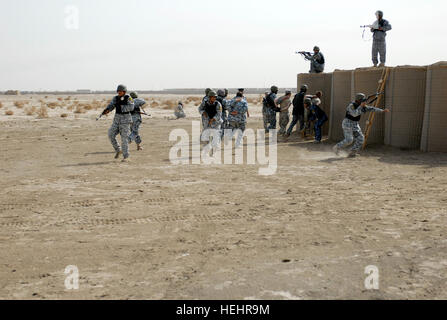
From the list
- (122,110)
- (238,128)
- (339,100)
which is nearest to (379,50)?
(339,100)

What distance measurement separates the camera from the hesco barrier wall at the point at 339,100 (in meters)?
14.2

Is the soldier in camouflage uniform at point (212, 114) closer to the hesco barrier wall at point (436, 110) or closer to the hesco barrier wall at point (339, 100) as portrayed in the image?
the hesco barrier wall at point (339, 100)

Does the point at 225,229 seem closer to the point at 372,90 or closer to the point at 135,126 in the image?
the point at 135,126

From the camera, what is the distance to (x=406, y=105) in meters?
12.3

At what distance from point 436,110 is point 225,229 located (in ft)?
24.6

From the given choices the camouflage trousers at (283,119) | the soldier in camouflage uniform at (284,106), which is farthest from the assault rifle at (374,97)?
the camouflage trousers at (283,119)

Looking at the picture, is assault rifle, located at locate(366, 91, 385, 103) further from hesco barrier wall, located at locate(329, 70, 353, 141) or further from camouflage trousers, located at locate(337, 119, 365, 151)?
hesco barrier wall, located at locate(329, 70, 353, 141)

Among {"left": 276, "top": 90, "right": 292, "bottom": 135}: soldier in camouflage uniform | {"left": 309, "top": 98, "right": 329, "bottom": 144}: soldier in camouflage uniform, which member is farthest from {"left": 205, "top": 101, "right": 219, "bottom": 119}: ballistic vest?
{"left": 276, "top": 90, "right": 292, "bottom": 135}: soldier in camouflage uniform

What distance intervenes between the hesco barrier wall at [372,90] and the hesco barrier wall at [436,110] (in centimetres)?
134

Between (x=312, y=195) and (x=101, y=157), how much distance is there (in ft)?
20.3

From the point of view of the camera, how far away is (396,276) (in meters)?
4.56
